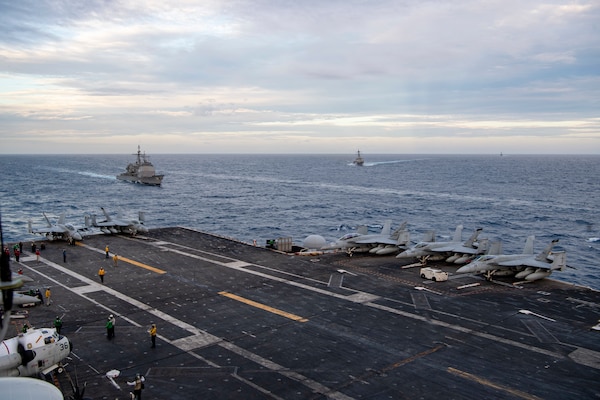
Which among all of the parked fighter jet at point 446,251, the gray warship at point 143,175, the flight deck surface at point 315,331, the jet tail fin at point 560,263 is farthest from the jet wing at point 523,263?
the gray warship at point 143,175

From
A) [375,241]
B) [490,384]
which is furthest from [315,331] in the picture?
[375,241]

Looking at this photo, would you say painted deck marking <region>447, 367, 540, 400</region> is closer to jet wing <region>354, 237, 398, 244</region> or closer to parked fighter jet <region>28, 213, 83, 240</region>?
jet wing <region>354, 237, 398, 244</region>

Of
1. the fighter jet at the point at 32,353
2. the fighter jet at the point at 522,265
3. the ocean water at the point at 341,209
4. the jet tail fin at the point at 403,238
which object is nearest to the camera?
the fighter jet at the point at 32,353

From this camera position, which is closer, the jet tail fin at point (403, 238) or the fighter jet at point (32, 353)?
the fighter jet at point (32, 353)

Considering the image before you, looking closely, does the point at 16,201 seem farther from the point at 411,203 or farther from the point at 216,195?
the point at 411,203

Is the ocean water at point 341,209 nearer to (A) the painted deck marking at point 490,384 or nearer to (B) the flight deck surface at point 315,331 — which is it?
(B) the flight deck surface at point 315,331

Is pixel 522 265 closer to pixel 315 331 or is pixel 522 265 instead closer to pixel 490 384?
pixel 490 384

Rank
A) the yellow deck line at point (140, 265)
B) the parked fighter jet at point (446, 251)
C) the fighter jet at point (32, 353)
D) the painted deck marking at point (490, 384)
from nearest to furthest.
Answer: the fighter jet at point (32, 353) → the painted deck marking at point (490, 384) → the yellow deck line at point (140, 265) → the parked fighter jet at point (446, 251)

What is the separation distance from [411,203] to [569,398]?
110 meters

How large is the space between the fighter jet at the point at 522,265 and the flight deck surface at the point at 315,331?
1136 millimetres

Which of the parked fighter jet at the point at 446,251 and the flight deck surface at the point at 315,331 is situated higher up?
the parked fighter jet at the point at 446,251

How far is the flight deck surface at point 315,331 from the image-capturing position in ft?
80.7

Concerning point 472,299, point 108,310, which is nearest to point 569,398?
point 472,299

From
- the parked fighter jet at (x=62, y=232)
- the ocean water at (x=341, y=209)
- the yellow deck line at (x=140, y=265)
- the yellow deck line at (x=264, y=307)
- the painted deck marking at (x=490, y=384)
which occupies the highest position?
the parked fighter jet at (x=62, y=232)
